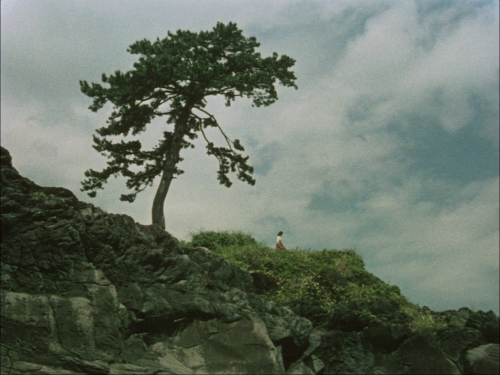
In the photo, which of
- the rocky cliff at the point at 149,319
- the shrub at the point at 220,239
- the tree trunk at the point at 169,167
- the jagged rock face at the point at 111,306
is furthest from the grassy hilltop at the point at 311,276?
the jagged rock face at the point at 111,306

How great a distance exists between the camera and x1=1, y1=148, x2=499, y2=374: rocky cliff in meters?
8.66

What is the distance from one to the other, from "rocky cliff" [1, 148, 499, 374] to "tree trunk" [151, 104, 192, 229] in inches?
362

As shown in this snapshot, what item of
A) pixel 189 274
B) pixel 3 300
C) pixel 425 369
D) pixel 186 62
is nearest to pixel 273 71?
pixel 186 62

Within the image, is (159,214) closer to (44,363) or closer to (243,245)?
(243,245)

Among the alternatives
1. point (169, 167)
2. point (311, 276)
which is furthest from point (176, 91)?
point (311, 276)

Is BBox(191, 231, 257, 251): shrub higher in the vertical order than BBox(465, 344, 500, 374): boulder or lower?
higher

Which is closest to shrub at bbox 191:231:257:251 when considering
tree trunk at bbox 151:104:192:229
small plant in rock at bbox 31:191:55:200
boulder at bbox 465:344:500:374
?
tree trunk at bbox 151:104:192:229

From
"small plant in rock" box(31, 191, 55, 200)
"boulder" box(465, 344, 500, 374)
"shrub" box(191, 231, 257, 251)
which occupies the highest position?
"shrub" box(191, 231, 257, 251)

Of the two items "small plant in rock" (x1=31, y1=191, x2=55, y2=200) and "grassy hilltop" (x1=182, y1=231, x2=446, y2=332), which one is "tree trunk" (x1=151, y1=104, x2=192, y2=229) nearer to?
"grassy hilltop" (x1=182, y1=231, x2=446, y2=332)

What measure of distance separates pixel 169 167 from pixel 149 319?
524 inches

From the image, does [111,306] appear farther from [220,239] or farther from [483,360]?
[220,239]

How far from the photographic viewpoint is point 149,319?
9.96 meters

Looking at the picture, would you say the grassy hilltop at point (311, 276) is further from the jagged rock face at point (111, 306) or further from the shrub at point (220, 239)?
the jagged rock face at point (111, 306)

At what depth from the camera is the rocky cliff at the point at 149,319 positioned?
8.66m
